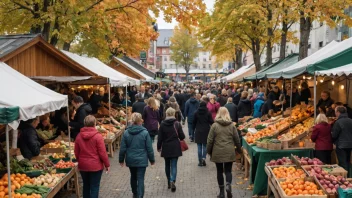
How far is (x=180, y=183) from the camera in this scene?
10070 millimetres

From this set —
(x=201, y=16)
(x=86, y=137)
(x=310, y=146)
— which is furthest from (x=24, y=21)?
(x=310, y=146)

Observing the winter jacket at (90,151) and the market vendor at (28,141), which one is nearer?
the winter jacket at (90,151)

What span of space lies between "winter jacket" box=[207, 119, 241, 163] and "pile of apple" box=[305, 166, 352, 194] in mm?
1598

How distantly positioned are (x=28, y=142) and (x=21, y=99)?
7.72ft

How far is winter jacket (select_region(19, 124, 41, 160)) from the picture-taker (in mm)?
8445

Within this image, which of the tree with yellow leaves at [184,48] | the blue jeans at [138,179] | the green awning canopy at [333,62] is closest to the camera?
the blue jeans at [138,179]

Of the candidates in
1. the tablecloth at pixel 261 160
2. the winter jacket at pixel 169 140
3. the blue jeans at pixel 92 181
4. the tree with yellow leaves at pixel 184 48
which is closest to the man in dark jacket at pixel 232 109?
the tablecloth at pixel 261 160

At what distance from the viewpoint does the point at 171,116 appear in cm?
929

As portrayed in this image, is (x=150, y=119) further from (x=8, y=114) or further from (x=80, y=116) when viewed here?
(x=8, y=114)

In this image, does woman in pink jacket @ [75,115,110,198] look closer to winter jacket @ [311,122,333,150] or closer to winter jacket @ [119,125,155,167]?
winter jacket @ [119,125,155,167]

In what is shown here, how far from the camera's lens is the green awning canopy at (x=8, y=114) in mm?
5438

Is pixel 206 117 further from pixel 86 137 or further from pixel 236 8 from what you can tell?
pixel 236 8

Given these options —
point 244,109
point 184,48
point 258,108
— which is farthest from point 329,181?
point 184,48

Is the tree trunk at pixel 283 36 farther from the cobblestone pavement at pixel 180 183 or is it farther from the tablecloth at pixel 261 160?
the tablecloth at pixel 261 160
